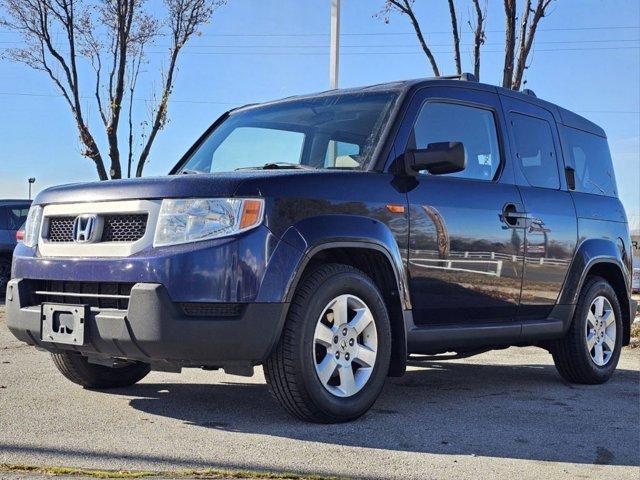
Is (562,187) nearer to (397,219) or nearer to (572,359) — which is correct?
(572,359)

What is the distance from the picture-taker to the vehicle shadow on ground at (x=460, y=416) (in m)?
4.16

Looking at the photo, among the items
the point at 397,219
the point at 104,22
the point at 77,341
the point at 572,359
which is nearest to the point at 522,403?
the point at 572,359

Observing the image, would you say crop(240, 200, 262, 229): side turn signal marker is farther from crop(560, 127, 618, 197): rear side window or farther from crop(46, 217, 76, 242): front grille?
crop(560, 127, 618, 197): rear side window

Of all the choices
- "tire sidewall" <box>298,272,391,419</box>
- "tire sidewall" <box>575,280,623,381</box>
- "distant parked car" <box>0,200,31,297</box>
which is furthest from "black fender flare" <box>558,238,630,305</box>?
"distant parked car" <box>0,200,31,297</box>

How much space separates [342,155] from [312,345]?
1.31 m

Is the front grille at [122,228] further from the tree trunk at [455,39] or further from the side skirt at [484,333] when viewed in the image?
the tree trunk at [455,39]

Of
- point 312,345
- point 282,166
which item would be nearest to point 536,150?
point 282,166

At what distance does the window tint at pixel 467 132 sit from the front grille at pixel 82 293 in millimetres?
1991

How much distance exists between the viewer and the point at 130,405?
4895mm

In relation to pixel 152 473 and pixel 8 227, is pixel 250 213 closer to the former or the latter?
pixel 152 473

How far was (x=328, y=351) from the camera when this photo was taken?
4.46m

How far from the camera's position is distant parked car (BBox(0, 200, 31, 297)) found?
1487 cm

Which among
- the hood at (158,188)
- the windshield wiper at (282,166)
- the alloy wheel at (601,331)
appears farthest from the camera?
the alloy wheel at (601,331)

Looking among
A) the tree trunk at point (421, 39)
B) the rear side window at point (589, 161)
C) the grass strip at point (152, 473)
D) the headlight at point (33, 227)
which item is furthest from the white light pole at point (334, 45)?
the grass strip at point (152, 473)
